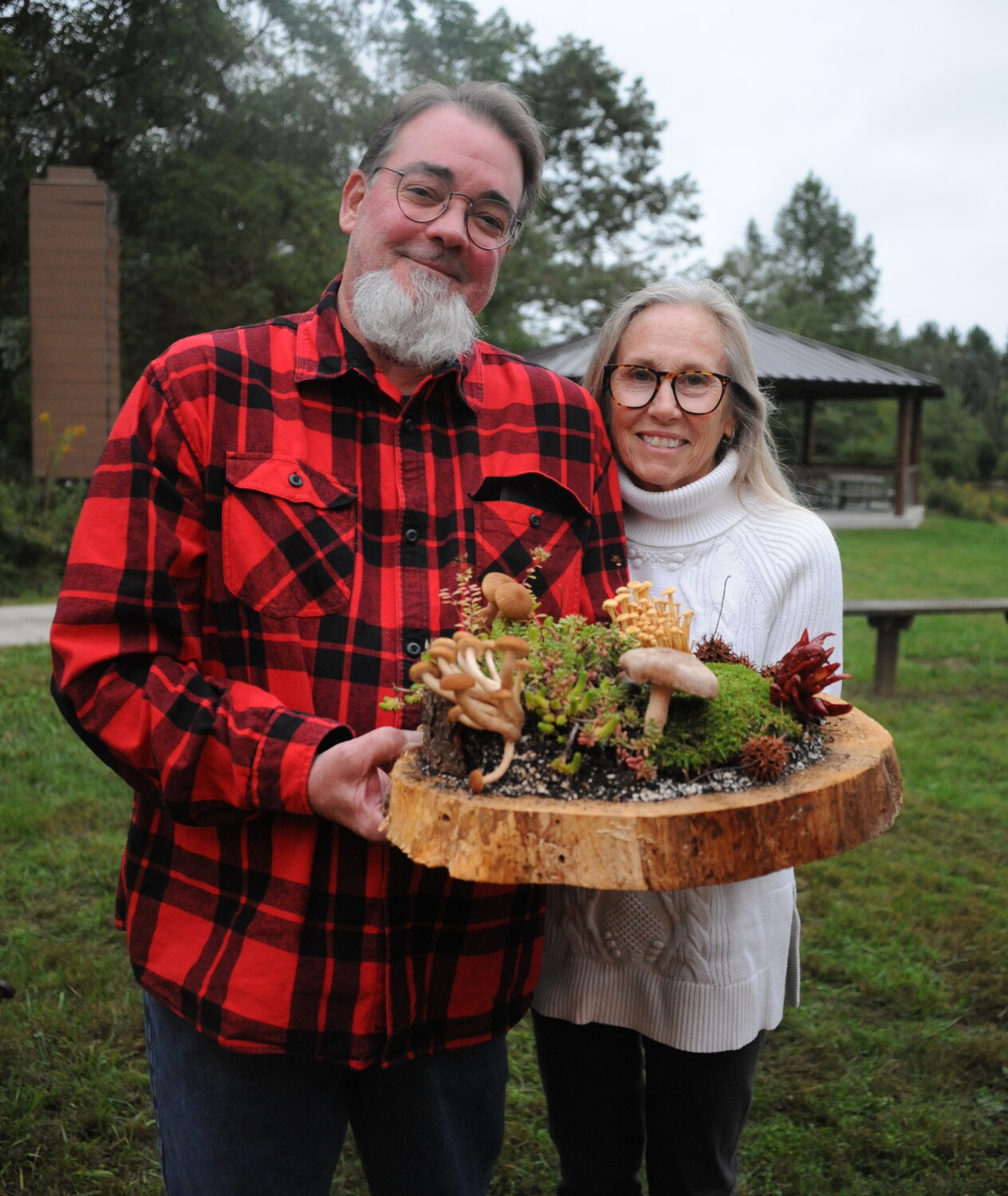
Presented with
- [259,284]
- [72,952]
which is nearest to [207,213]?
[259,284]

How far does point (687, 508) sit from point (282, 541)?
3.23 ft

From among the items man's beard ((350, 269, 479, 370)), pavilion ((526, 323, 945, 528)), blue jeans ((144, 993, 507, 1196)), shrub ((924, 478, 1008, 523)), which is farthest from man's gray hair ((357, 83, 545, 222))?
shrub ((924, 478, 1008, 523))

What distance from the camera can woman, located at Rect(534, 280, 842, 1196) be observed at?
7.14 feet

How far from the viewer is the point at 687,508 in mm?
2334

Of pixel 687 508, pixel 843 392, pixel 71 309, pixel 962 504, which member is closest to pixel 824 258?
pixel 962 504

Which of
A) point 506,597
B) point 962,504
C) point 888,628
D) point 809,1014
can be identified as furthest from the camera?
point 962,504

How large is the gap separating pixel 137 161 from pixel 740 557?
14.2 metres

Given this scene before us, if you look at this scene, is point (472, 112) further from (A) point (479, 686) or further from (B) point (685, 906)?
(B) point (685, 906)

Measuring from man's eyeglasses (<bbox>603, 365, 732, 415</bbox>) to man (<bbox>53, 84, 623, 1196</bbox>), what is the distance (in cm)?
31

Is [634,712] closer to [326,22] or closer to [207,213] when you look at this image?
[207,213]

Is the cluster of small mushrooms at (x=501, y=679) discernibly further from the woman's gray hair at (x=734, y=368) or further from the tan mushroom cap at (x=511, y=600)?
the woman's gray hair at (x=734, y=368)

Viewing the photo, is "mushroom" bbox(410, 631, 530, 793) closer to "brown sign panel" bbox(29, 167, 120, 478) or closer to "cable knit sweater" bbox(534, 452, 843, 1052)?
"cable knit sweater" bbox(534, 452, 843, 1052)

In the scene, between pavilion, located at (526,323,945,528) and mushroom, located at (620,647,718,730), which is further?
pavilion, located at (526,323,945,528)

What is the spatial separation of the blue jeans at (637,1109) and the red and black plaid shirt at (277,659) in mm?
411
